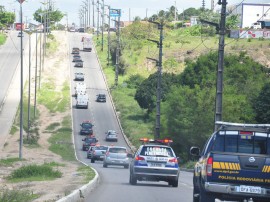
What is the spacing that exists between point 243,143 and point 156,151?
13.2 metres

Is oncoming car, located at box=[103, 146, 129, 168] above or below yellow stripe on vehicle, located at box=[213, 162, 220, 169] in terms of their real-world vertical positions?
below

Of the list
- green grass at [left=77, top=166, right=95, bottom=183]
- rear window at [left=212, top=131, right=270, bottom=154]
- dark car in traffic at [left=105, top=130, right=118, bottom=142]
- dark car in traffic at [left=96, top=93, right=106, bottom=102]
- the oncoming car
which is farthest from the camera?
dark car in traffic at [left=96, top=93, right=106, bottom=102]

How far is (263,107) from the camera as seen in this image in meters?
71.6

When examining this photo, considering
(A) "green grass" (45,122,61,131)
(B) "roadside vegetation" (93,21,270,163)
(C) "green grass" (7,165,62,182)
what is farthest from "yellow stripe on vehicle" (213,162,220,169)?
(A) "green grass" (45,122,61,131)

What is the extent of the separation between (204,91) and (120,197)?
4708 cm

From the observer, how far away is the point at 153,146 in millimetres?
32875

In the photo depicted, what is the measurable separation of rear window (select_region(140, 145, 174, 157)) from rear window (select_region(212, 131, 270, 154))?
512 inches

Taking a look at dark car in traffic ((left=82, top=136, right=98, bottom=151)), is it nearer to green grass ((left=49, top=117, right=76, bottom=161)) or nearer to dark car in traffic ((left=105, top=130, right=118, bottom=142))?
green grass ((left=49, top=117, right=76, bottom=161))

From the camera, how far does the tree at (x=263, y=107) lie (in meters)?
71.1

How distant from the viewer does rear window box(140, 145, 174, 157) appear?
32625 mm

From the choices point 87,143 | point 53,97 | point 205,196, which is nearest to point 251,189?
point 205,196

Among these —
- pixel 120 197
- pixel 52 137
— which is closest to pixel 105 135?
pixel 52 137

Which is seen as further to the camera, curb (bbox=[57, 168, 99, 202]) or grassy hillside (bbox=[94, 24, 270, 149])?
grassy hillside (bbox=[94, 24, 270, 149])

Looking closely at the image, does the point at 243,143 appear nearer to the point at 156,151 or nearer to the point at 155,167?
the point at 155,167
